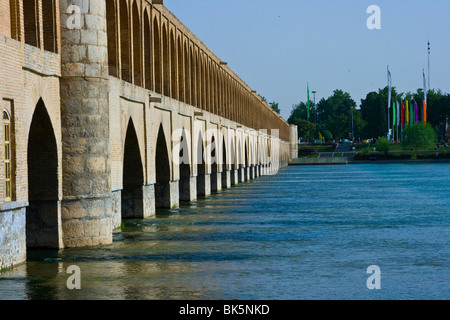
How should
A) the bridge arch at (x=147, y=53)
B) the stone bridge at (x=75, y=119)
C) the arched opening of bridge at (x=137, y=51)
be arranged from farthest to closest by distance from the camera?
the bridge arch at (x=147, y=53) → the arched opening of bridge at (x=137, y=51) → the stone bridge at (x=75, y=119)

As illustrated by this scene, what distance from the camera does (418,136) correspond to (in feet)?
396


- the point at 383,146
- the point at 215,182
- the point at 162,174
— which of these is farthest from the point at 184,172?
the point at 383,146

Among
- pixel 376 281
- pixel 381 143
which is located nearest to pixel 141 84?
pixel 376 281

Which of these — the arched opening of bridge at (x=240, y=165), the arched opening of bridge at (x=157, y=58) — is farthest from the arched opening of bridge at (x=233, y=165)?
the arched opening of bridge at (x=157, y=58)

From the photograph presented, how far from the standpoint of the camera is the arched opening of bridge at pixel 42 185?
1761cm

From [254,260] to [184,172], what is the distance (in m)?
18.8

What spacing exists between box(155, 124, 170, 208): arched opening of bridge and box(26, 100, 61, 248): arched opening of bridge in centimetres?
1191

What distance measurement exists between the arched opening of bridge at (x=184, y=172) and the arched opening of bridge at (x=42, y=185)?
53.0ft

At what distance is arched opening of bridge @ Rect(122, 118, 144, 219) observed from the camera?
2517cm

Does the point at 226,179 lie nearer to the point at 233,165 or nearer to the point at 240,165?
the point at 233,165

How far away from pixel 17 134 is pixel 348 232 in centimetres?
1027

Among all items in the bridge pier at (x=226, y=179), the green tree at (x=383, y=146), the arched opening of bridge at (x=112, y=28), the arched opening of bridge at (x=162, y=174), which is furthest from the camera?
the green tree at (x=383, y=146)

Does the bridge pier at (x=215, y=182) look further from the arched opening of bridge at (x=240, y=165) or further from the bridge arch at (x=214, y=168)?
the arched opening of bridge at (x=240, y=165)
